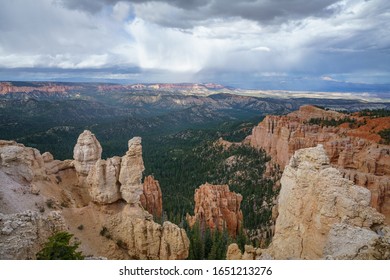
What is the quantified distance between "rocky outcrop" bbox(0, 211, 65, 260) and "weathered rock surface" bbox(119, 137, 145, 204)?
7.86m

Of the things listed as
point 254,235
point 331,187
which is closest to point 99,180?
point 331,187

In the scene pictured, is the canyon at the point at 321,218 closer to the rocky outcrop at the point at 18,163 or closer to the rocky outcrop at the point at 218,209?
the rocky outcrop at the point at 18,163

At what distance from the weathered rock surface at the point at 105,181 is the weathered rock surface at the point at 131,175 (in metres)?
0.41

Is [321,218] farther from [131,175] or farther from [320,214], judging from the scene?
[131,175]

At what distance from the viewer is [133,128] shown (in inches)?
6083

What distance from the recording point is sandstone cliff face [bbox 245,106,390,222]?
41.8 meters

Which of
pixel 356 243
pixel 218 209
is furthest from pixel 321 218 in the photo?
pixel 218 209

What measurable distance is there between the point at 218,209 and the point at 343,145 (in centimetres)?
2205

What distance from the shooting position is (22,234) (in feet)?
37.7

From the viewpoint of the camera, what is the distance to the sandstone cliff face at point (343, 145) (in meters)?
41.8

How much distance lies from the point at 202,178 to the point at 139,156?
5083 centimetres

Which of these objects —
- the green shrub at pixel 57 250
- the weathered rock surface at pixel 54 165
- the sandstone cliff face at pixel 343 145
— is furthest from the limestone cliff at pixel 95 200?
the sandstone cliff face at pixel 343 145

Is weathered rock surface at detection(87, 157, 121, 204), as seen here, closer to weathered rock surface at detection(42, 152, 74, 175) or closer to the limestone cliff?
the limestone cliff

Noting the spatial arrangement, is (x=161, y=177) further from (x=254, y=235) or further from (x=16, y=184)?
(x=16, y=184)
